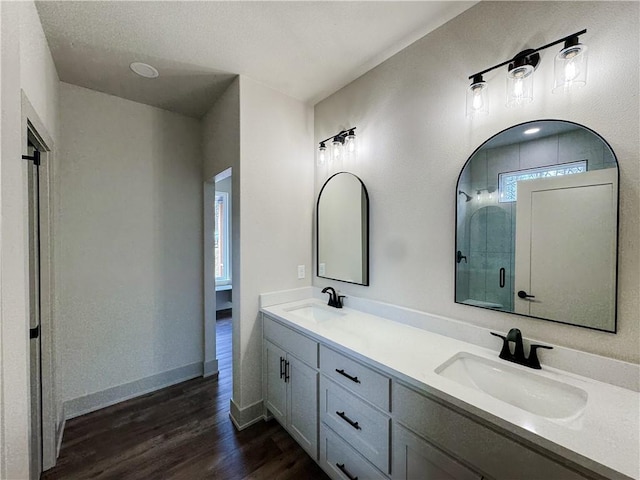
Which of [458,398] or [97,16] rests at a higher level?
[97,16]

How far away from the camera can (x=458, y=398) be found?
1031 millimetres

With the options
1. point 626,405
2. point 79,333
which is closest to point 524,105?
point 626,405

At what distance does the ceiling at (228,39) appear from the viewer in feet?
5.00

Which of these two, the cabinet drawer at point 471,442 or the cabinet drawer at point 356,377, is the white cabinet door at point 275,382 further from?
the cabinet drawer at point 471,442

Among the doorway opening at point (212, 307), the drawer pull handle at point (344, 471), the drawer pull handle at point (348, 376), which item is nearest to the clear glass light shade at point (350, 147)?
the doorway opening at point (212, 307)

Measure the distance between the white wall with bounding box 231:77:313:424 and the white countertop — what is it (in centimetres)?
→ 67

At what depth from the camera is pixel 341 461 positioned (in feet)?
5.09

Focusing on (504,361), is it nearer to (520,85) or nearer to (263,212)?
(520,85)

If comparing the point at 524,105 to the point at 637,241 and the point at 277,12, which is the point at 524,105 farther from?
the point at 277,12

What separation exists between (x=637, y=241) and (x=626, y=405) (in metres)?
0.61

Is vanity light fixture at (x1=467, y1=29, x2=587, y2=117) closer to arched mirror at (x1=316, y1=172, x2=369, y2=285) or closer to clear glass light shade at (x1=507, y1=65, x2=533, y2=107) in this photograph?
clear glass light shade at (x1=507, y1=65, x2=533, y2=107)

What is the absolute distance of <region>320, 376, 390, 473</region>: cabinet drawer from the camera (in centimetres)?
132

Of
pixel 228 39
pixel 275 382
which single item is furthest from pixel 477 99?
pixel 275 382

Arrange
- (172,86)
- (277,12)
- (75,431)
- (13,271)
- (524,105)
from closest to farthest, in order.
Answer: (13,271), (524,105), (277,12), (75,431), (172,86)
